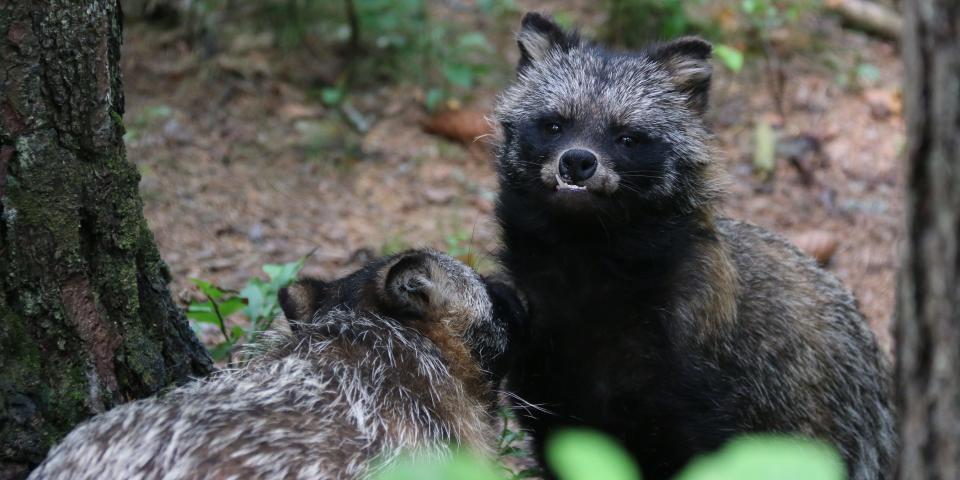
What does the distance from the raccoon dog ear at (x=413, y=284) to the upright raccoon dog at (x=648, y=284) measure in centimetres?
75

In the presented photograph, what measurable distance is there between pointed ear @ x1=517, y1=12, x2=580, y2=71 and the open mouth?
1.16m

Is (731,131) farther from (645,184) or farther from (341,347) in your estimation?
(341,347)

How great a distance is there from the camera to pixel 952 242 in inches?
95.0

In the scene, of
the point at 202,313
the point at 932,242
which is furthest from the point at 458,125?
the point at 932,242

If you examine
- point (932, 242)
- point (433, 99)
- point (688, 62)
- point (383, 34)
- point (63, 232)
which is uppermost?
point (383, 34)

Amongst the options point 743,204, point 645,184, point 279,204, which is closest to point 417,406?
point 645,184

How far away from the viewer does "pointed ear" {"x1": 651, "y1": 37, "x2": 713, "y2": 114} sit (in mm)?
5836

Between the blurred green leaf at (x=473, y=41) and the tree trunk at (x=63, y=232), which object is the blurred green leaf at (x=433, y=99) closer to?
the blurred green leaf at (x=473, y=41)

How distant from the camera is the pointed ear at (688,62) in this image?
584 cm

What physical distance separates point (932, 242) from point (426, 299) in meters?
2.80

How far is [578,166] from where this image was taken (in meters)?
5.16

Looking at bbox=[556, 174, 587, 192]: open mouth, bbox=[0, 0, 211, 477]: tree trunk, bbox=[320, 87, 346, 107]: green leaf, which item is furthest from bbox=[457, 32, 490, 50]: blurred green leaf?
bbox=[0, 0, 211, 477]: tree trunk

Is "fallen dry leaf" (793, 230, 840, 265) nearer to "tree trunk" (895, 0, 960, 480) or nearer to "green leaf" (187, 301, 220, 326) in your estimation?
"green leaf" (187, 301, 220, 326)

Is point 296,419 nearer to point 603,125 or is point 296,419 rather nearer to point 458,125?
point 603,125
